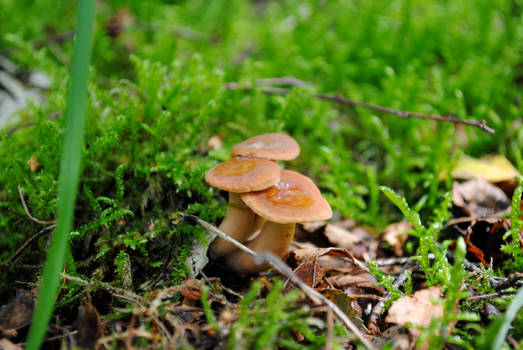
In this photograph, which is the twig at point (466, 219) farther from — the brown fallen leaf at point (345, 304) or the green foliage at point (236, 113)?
the brown fallen leaf at point (345, 304)

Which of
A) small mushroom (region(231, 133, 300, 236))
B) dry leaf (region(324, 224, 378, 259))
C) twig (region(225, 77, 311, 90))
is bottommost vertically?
dry leaf (region(324, 224, 378, 259))

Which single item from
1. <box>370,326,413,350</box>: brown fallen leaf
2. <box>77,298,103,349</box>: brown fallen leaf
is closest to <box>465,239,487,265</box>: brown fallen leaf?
<box>370,326,413,350</box>: brown fallen leaf

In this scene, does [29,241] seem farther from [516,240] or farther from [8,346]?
[516,240]

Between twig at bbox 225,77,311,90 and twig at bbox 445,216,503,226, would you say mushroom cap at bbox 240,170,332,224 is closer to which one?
twig at bbox 445,216,503,226

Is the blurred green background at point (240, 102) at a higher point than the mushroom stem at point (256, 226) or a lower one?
higher

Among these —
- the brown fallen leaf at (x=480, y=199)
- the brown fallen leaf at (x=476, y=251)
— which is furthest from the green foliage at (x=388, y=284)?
the brown fallen leaf at (x=480, y=199)

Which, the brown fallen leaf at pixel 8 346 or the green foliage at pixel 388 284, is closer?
the brown fallen leaf at pixel 8 346

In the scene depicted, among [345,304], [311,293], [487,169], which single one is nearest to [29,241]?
[311,293]
